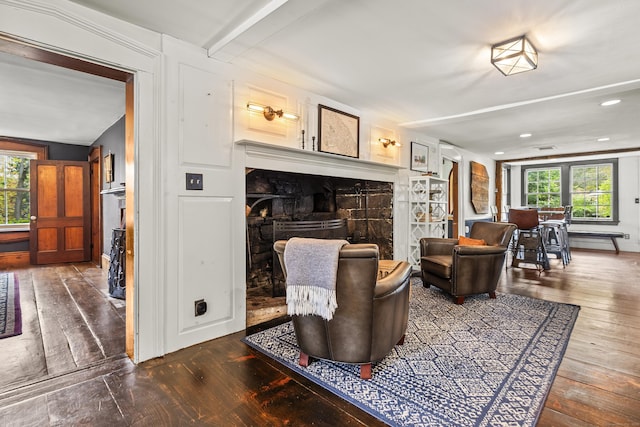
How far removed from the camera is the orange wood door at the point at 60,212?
555cm

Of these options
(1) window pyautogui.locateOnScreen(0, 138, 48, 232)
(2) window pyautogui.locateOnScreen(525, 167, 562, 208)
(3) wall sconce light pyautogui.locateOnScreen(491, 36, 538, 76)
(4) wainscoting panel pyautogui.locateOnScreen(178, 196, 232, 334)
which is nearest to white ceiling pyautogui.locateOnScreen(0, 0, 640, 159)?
(3) wall sconce light pyautogui.locateOnScreen(491, 36, 538, 76)

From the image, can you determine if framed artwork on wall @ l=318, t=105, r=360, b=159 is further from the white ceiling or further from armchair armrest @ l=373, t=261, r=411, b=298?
armchair armrest @ l=373, t=261, r=411, b=298

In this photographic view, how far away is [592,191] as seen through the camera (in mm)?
7863

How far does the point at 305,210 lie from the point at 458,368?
97.4 inches

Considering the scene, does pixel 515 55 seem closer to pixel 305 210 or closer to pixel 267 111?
pixel 267 111

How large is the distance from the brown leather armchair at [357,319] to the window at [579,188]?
8491mm

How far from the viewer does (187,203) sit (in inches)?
94.1

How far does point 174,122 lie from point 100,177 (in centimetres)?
424

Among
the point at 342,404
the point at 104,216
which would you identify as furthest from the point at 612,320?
the point at 104,216

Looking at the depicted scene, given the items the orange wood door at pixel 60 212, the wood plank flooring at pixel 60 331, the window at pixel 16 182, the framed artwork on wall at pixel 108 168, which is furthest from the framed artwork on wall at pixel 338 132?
the window at pixel 16 182

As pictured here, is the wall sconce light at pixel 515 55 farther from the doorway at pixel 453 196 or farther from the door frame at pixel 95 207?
the door frame at pixel 95 207

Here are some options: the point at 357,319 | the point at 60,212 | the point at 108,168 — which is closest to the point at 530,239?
the point at 357,319

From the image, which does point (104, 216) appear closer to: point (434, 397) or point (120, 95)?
point (120, 95)

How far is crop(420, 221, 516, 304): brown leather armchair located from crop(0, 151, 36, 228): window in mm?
7301
